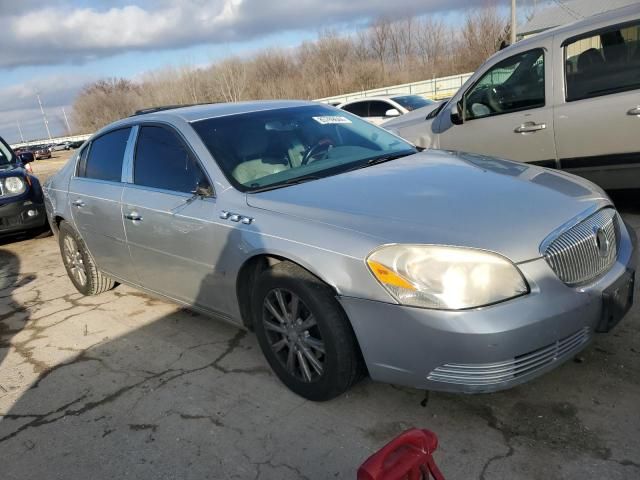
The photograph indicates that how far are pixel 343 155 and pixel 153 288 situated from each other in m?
1.66

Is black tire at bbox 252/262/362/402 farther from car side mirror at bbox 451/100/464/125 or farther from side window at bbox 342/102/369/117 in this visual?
side window at bbox 342/102/369/117

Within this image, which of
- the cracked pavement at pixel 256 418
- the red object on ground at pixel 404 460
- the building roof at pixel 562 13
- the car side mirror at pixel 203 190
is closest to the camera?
the red object on ground at pixel 404 460

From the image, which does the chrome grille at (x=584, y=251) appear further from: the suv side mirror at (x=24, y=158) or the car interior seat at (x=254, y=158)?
the suv side mirror at (x=24, y=158)

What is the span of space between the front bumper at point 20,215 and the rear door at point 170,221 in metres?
4.42

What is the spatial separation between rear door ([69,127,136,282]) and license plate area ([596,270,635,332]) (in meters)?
3.10

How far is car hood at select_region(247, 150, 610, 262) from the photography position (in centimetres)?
245

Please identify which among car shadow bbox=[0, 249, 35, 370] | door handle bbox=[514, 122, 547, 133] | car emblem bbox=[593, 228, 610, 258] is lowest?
car shadow bbox=[0, 249, 35, 370]

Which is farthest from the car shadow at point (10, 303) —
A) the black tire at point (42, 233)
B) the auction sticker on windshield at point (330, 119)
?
the auction sticker on windshield at point (330, 119)

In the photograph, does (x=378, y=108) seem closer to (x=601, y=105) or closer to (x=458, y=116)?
(x=458, y=116)

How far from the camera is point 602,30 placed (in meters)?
5.04

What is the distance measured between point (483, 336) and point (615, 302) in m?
0.81

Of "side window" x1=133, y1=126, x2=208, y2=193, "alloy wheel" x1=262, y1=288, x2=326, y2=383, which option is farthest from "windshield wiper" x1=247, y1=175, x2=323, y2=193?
"alloy wheel" x1=262, y1=288, x2=326, y2=383

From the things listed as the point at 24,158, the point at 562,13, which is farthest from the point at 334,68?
the point at 24,158

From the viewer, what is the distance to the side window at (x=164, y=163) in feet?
11.4
